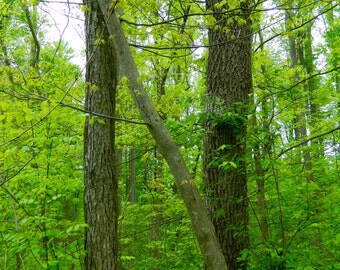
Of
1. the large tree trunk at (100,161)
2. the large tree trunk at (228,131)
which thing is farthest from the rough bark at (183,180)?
the large tree trunk at (100,161)

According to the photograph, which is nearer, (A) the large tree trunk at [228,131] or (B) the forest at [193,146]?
(B) the forest at [193,146]

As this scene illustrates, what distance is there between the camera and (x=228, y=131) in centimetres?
364

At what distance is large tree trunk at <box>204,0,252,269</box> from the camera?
3430mm

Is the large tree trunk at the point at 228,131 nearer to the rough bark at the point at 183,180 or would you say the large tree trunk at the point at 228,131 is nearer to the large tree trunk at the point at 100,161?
the rough bark at the point at 183,180

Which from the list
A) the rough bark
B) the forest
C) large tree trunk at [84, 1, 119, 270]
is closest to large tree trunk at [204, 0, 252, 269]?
the forest

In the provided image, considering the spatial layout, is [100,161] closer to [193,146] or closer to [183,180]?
[193,146]

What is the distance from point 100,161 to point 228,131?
1421mm

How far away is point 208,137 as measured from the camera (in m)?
3.75

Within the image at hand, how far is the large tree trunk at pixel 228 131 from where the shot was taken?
11.3 ft

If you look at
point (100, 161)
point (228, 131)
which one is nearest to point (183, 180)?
point (228, 131)

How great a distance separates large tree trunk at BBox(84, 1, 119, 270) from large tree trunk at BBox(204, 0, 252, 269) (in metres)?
1.08

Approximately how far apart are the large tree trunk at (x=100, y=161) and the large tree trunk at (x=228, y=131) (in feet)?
3.55

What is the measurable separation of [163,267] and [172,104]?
10.3 feet

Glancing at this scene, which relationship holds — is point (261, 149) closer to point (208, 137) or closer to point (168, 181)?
point (208, 137)
